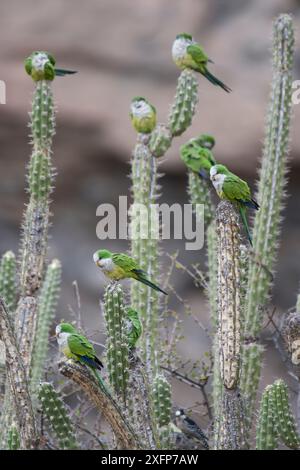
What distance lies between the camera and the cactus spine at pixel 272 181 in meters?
5.42

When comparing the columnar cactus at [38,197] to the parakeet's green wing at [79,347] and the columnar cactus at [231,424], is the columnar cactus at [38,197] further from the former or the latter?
the columnar cactus at [231,424]

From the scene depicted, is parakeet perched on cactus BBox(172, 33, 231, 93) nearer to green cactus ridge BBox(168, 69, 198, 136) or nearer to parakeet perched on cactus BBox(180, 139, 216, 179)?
green cactus ridge BBox(168, 69, 198, 136)

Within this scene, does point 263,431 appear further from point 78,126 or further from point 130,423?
point 78,126

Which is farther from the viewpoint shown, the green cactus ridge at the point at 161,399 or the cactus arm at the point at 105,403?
the green cactus ridge at the point at 161,399

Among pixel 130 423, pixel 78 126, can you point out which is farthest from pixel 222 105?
pixel 130 423

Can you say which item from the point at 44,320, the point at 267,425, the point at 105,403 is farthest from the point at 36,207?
the point at 267,425

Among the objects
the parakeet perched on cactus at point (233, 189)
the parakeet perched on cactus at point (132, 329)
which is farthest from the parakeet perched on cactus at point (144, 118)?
the parakeet perched on cactus at point (132, 329)

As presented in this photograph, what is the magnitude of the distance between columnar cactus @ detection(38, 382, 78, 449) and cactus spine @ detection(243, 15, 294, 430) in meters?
1.42

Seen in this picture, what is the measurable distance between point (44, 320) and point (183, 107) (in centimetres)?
144

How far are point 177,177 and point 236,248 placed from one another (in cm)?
524

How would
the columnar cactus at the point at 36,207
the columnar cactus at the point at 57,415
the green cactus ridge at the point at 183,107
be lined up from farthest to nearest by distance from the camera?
the green cactus ridge at the point at 183,107, the columnar cactus at the point at 36,207, the columnar cactus at the point at 57,415

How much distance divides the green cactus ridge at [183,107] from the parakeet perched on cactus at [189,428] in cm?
151

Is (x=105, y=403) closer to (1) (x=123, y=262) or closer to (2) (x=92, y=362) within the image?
(2) (x=92, y=362)

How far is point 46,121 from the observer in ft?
16.2
